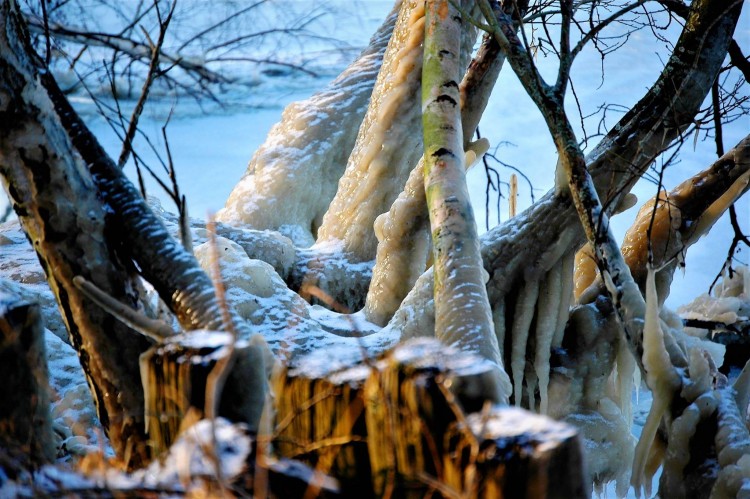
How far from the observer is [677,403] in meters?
3.25

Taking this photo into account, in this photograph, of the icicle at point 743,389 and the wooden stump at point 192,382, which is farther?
the icicle at point 743,389

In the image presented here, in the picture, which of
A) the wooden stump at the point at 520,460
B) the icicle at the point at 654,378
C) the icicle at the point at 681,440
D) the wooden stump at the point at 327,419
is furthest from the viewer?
A: the icicle at the point at 681,440

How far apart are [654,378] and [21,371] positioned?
241 centimetres

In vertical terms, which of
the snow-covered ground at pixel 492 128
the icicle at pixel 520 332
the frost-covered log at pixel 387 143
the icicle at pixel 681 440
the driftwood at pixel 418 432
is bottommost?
the icicle at pixel 681 440

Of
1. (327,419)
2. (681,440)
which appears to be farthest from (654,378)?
(327,419)

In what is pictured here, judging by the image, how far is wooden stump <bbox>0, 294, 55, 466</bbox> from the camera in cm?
163

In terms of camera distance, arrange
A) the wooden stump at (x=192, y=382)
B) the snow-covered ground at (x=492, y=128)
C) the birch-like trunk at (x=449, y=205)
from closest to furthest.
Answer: the wooden stump at (x=192, y=382), the birch-like trunk at (x=449, y=205), the snow-covered ground at (x=492, y=128)

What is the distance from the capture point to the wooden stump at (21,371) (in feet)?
5.35

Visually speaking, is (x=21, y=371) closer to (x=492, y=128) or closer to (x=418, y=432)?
(x=418, y=432)

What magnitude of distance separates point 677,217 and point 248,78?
5.37 m

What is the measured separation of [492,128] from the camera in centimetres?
1015

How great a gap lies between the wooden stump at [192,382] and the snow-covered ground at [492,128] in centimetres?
599

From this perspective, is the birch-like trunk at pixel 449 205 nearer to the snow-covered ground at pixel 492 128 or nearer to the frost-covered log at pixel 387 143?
the frost-covered log at pixel 387 143

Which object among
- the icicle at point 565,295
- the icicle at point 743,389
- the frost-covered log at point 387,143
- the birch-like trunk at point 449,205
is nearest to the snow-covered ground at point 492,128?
the frost-covered log at point 387,143
